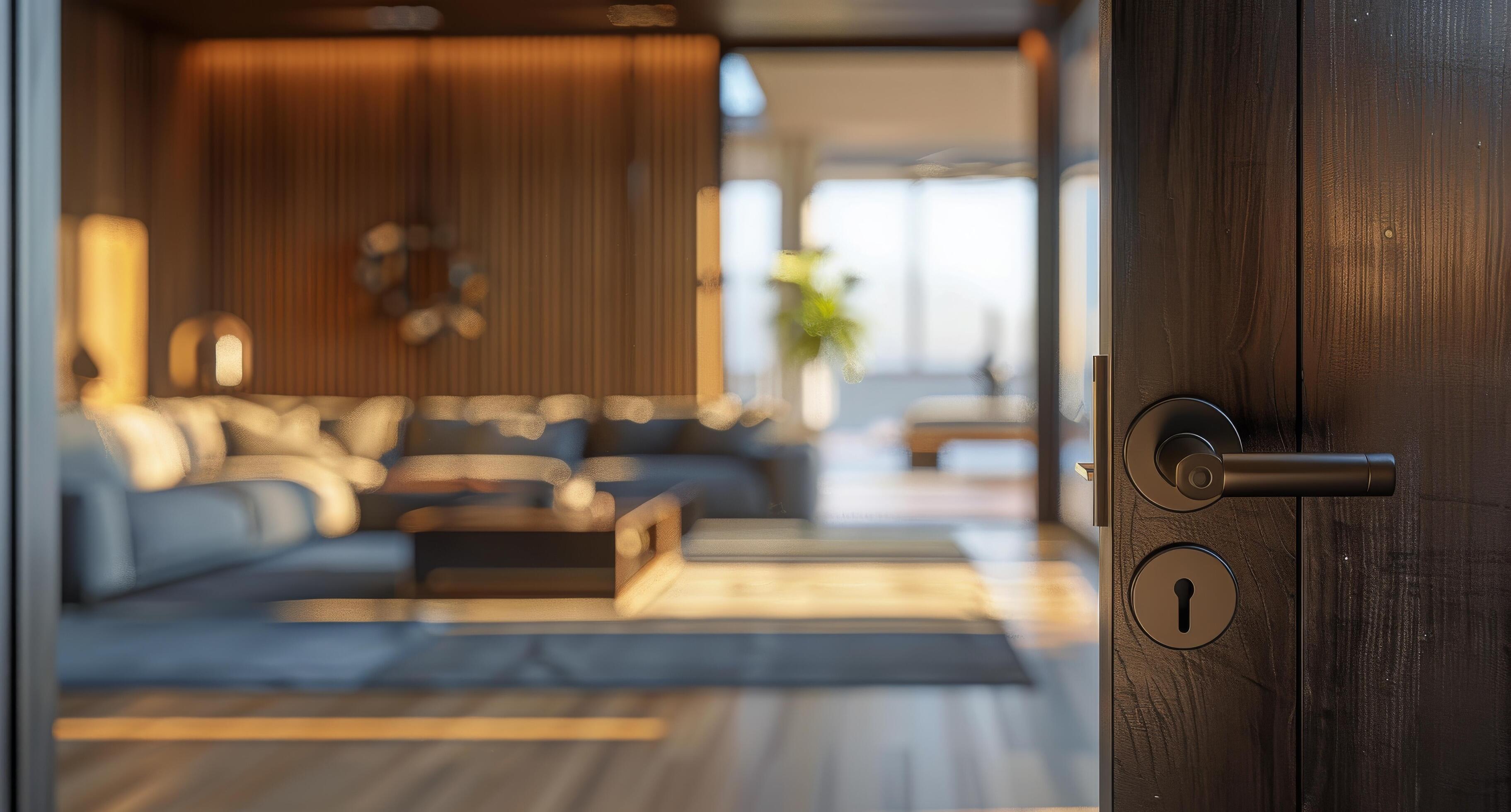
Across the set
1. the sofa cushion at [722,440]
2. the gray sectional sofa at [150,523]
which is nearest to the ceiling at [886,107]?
the sofa cushion at [722,440]

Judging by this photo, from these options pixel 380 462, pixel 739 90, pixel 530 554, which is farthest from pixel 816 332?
pixel 380 462

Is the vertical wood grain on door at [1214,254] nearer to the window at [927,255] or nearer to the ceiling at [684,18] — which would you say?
the window at [927,255]

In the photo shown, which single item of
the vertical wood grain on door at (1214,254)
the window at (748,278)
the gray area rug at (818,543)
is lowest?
the gray area rug at (818,543)

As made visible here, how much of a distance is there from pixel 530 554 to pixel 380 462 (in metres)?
0.90

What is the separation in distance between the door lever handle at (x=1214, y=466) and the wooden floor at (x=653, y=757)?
0.78 meters

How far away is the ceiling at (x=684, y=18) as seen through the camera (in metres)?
2.54

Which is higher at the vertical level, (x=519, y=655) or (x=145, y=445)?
→ (x=145, y=445)

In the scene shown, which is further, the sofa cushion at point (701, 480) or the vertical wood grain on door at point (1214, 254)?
the sofa cushion at point (701, 480)

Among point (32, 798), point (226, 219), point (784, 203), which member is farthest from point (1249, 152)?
point (226, 219)

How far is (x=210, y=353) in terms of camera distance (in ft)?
9.27

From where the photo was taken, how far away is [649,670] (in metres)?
1.53

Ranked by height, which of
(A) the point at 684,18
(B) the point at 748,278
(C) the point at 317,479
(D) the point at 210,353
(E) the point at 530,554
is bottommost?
(E) the point at 530,554

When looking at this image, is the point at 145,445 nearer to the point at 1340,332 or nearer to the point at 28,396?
the point at 28,396

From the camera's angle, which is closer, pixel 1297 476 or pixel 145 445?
pixel 1297 476
